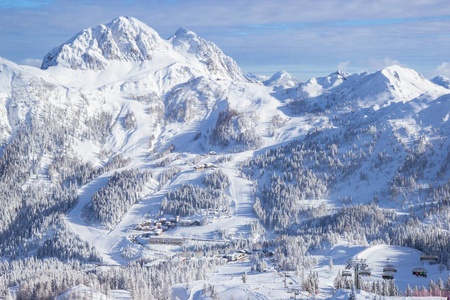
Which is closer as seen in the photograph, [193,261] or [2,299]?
[2,299]

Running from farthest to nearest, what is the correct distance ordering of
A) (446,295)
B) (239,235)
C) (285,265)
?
(239,235), (285,265), (446,295)

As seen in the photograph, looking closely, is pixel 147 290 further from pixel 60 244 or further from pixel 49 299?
pixel 60 244

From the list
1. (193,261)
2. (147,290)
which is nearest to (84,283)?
(147,290)

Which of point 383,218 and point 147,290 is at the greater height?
point 383,218

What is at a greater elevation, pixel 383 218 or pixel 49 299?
pixel 383 218

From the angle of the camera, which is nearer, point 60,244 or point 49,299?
point 49,299

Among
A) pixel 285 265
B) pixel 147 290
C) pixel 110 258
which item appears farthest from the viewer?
pixel 110 258

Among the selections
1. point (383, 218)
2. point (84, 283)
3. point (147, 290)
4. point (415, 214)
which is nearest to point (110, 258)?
point (84, 283)

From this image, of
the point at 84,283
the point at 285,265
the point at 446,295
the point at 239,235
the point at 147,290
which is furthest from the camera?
the point at 239,235

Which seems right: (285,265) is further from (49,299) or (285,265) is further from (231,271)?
(49,299)
